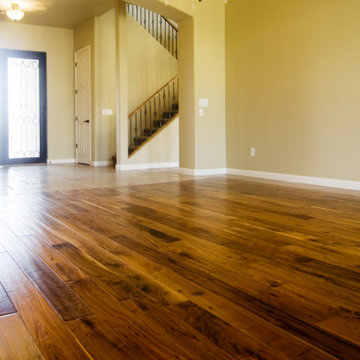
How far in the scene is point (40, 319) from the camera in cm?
159

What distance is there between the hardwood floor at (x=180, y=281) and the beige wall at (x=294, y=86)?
1.85 m

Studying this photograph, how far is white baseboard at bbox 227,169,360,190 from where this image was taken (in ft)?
18.1

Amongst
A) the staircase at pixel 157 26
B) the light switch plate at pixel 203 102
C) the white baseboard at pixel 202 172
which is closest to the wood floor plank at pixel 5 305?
the white baseboard at pixel 202 172

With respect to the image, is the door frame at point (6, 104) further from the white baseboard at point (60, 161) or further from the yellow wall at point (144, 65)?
the yellow wall at point (144, 65)

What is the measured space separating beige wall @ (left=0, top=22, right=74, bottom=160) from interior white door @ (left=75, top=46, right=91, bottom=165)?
21 cm

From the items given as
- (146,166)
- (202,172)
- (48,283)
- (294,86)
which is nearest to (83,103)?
(146,166)

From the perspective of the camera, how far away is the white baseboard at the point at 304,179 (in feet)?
18.1

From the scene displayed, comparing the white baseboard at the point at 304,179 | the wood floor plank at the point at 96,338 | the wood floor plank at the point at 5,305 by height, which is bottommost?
the wood floor plank at the point at 96,338

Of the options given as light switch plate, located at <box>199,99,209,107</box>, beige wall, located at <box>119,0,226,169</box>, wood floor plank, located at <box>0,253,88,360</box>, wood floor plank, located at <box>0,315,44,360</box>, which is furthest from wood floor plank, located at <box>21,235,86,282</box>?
light switch plate, located at <box>199,99,209,107</box>

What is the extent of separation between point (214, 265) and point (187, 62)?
18.2ft

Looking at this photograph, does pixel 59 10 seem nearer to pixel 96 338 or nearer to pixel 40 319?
pixel 40 319

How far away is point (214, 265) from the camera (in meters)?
2.28

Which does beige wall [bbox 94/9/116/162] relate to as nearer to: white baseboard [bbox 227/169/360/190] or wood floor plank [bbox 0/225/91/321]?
white baseboard [bbox 227/169/360/190]

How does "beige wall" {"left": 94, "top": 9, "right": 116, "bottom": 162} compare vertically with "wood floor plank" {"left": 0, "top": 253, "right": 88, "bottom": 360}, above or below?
above
